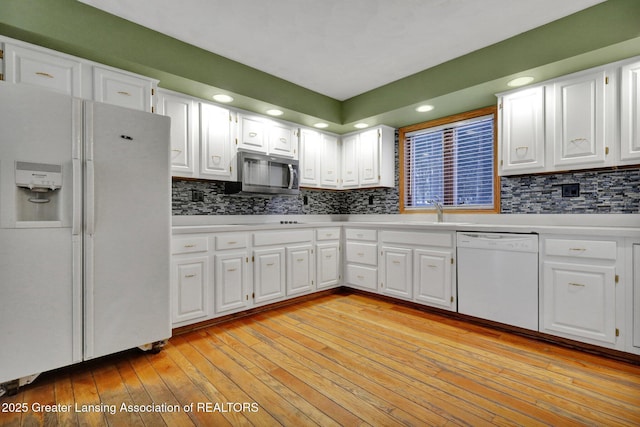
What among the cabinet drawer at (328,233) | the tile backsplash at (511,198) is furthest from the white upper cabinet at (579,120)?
the cabinet drawer at (328,233)

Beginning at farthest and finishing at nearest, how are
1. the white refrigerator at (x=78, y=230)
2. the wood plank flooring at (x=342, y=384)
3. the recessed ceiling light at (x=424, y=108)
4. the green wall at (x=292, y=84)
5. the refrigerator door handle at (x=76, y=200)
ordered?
the recessed ceiling light at (x=424, y=108), the green wall at (x=292, y=84), the refrigerator door handle at (x=76, y=200), the white refrigerator at (x=78, y=230), the wood plank flooring at (x=342, y=384)

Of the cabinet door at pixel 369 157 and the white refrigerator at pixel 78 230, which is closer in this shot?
the white refrigerator at pixel 78 230

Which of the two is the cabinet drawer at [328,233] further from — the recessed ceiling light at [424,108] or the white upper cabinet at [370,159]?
the recessed ceiling light at [424,108]

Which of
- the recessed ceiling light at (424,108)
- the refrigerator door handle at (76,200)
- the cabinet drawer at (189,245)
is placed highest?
the recessed ceiling light at (424,108)

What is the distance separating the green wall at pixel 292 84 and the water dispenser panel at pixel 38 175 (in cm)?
93

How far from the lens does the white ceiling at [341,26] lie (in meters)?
2.20

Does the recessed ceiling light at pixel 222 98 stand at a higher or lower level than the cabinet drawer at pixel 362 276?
higher

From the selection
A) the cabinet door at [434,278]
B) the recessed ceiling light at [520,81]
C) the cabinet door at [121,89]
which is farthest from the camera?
the cabinet door at [434,278]

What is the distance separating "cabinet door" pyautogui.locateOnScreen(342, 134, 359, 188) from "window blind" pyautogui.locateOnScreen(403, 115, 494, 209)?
0.66 m

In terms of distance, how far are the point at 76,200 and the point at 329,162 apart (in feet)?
9.73

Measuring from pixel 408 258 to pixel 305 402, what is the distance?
6.59 ft

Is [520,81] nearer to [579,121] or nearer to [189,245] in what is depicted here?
[579,121]

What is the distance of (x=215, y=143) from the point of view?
10.3ft

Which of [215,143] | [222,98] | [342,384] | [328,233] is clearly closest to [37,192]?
[215,143]
